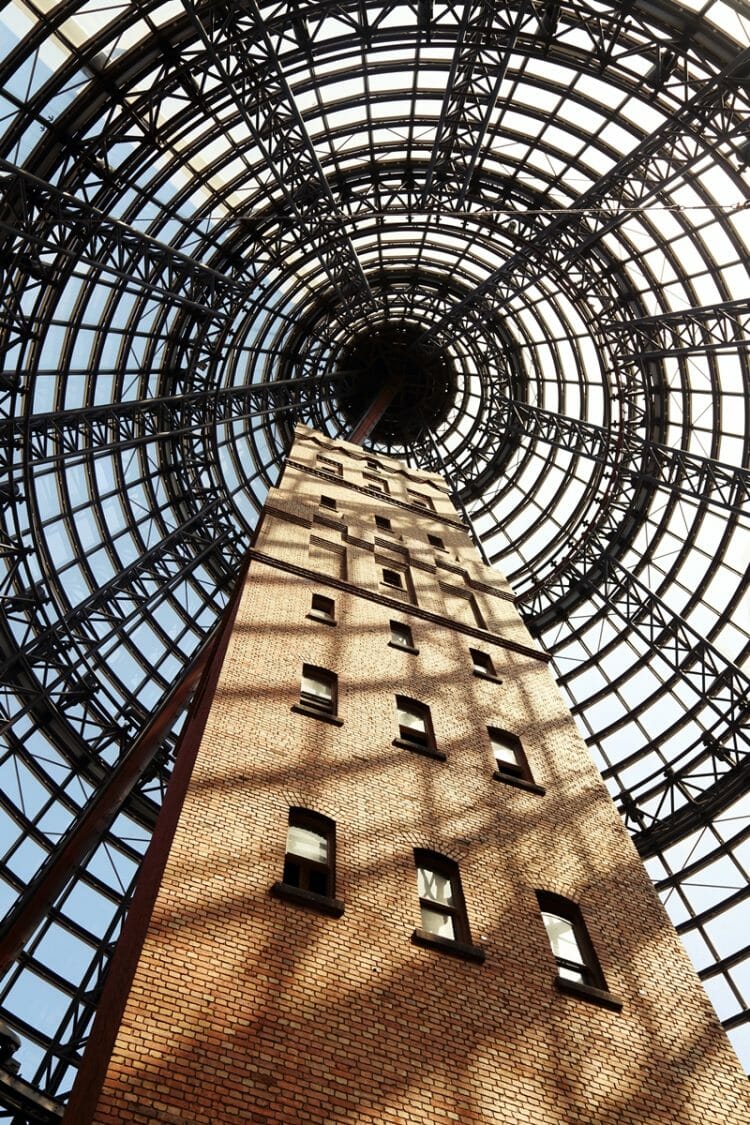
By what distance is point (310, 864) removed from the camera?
10938 millimetres

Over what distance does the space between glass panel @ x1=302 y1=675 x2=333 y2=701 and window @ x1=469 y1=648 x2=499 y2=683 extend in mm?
4560

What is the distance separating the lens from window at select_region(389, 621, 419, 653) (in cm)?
1870

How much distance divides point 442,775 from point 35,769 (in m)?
20.0

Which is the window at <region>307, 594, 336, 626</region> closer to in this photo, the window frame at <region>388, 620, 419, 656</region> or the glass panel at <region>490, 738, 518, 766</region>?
the window frame at <region>388, 620, 419, 656</region>

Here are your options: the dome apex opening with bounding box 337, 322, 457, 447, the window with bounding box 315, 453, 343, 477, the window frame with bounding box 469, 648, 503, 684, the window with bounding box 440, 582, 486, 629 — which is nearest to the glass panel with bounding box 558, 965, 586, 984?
the window frame with bounding box 469, 648, 503, 684

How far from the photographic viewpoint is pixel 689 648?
28922mm

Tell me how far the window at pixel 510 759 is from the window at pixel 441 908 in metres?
3.09

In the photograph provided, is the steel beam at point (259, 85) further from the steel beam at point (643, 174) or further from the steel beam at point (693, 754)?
the steel beam at point (693, 754)

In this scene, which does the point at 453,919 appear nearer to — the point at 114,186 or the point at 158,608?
the point at 114,186

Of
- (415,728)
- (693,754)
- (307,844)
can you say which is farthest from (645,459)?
(307,844)

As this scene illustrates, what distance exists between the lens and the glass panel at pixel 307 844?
1109 centimetres

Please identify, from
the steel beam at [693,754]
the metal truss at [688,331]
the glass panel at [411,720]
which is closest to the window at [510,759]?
the glass panel at [411,720]

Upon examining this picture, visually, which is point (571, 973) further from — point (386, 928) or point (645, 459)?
point (645, 459)

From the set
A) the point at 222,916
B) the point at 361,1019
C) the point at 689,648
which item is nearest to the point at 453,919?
the point at 361,1019
